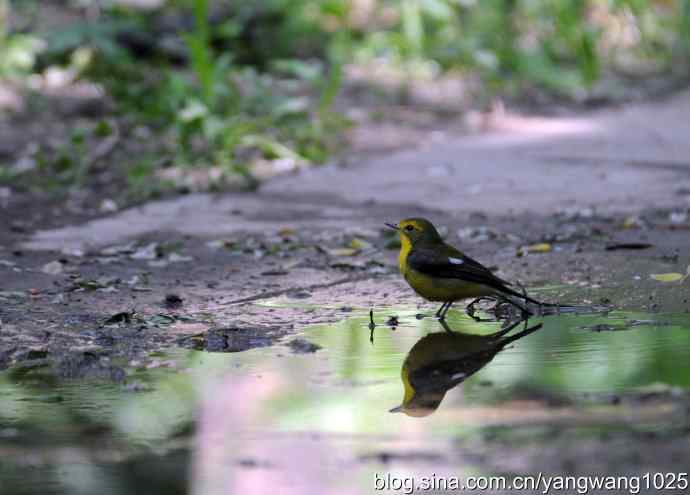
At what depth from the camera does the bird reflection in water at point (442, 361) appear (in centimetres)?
306

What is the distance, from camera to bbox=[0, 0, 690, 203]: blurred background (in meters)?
7.32

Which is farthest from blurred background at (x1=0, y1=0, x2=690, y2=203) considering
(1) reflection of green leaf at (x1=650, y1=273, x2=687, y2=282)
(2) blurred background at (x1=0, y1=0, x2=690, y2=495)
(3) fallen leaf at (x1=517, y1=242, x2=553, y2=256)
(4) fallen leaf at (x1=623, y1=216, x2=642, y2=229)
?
(1) reflection of green leaf at (x1=650, y1=273, x2=687, y2=282)

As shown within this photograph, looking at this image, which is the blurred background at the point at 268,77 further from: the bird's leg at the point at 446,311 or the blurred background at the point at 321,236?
the bird's leg at the point at 446,311

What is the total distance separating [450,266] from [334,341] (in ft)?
1.69

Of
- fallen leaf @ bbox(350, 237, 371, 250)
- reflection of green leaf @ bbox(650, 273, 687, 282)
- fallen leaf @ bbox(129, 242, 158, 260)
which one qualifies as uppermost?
reflection of green leaf @ bbox(650, 273, 687, 282)

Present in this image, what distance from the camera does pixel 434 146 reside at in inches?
313

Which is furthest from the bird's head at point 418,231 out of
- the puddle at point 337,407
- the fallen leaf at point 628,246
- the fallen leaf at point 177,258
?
the fallen leaf at point 177,258

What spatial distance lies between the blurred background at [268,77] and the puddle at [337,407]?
3.34 metres

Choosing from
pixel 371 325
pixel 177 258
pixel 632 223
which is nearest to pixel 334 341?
pixel 371 325

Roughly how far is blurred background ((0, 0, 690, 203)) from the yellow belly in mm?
2942

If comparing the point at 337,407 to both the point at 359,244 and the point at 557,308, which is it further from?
the point at 359,244

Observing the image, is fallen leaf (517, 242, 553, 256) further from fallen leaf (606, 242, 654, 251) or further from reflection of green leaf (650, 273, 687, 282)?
reflection of green leaf (650, 273, 687, 282)

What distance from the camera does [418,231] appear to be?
4.27 m

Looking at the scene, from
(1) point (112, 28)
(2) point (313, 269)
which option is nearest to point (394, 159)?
(2) point (313, 269)
